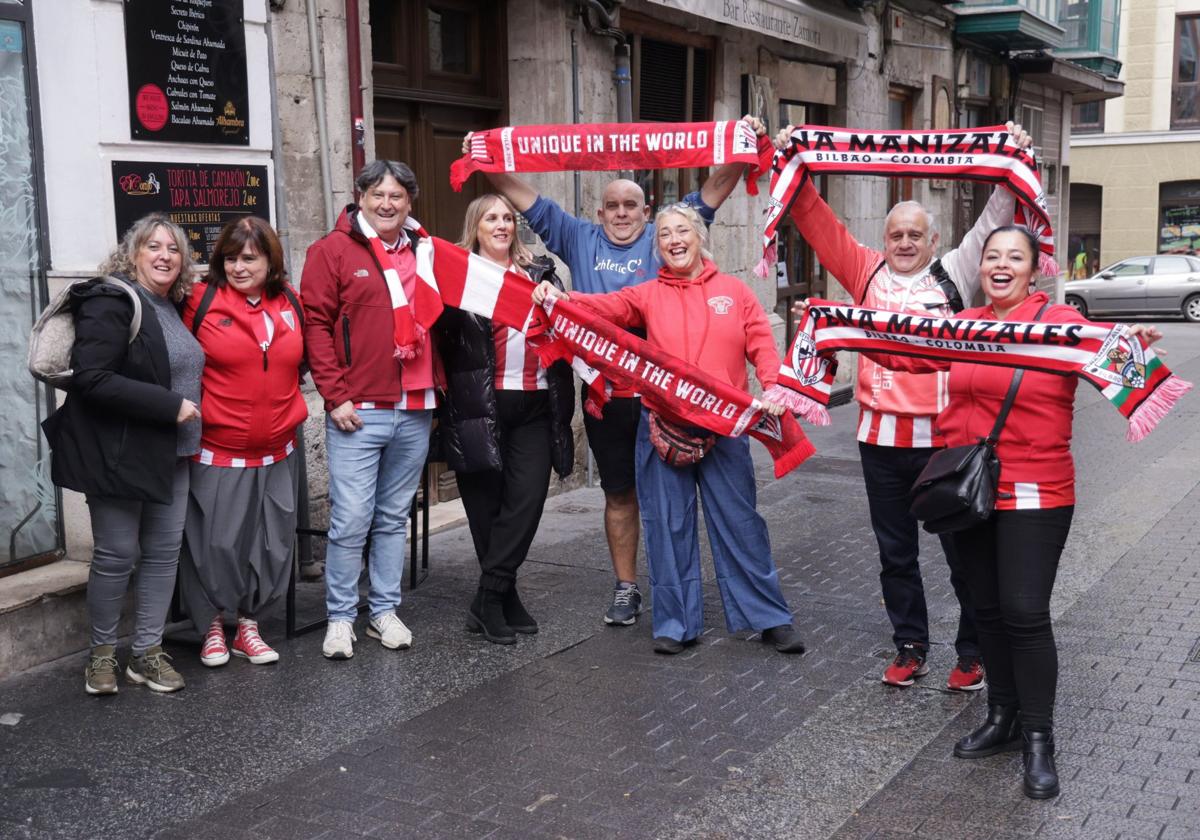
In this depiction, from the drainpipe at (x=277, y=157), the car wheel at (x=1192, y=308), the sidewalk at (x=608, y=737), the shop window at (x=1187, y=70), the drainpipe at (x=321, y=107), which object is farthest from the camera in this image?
the shop window at (x=1187, y=70)

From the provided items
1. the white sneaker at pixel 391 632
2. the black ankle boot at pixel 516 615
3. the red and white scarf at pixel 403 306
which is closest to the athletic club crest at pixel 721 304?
the red and white scarf at pixel 403 306

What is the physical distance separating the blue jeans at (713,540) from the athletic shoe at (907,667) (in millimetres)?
590

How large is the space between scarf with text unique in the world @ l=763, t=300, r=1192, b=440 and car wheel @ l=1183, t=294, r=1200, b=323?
80.1 ft

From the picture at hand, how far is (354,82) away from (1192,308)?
23389 mm

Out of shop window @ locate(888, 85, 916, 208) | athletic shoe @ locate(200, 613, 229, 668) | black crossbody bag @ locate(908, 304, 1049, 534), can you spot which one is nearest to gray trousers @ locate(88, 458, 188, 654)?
athletic shoe @ locate(200, 613, 229, 668)

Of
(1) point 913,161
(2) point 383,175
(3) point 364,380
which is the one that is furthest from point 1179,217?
(3) point 364,380

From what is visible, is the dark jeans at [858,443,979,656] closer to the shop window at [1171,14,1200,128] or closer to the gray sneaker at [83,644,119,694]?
the gray sneaker at [83,644,119,694]

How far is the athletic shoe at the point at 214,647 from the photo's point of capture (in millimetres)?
5562

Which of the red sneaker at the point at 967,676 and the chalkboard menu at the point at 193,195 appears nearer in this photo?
the red sneaker at the point at 967,676

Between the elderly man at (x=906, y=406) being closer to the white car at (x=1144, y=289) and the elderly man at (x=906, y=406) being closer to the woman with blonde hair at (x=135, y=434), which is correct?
the woman with blonde hair at (x=135, y=434)

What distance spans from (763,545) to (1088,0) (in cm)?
1779

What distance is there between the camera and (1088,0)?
67.9ft

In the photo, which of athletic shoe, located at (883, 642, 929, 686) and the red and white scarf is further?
the red and white scarf

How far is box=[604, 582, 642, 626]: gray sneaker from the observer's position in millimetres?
6141
